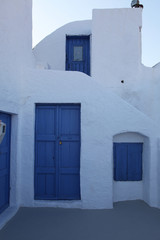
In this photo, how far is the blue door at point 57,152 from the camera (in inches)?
211

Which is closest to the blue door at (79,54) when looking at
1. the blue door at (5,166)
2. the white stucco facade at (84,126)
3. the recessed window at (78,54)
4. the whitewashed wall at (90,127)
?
the recessed window at (78,54)

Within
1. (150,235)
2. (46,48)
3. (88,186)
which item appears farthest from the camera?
(46,48)

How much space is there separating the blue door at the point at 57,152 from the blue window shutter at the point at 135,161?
1480mm

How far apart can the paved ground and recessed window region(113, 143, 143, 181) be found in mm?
774

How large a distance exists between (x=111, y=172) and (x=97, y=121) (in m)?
1.35

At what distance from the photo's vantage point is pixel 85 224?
Answer: 14.2 feet

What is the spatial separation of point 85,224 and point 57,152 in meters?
1.87

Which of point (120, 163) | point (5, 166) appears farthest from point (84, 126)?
point (5, 166)

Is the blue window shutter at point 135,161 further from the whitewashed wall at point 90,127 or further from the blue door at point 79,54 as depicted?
the blue door at point 79,54

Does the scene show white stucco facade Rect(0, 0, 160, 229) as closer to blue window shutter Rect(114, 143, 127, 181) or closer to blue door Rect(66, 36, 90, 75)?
blue window shutter Rect(114, 143, 127, 181)

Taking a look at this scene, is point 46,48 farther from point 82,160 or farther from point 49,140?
point 82,160

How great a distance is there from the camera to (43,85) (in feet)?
17.3

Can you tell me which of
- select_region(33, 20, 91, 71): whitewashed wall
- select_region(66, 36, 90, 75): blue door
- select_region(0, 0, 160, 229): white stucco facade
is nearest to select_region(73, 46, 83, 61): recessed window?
select_region(66, 36, 90, 75): blue door

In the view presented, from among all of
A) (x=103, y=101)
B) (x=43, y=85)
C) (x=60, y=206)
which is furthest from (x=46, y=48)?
(x=60, y=206)
